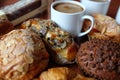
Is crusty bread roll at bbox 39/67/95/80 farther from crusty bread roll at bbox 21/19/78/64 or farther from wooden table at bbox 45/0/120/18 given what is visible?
wooden table at bbox 45/0/120/18

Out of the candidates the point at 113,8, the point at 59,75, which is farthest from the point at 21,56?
the point at 113,8

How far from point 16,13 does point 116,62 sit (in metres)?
0.36

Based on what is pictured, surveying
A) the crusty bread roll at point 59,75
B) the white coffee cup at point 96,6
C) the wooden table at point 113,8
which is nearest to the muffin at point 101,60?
the crusty bread roll at point 59,75

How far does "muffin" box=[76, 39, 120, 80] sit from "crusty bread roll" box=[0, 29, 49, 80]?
95 millimetres

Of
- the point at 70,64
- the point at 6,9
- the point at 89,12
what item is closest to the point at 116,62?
the point at 70,64

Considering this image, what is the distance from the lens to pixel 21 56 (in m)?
0.48

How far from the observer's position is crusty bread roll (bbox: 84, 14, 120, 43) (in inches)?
24.0

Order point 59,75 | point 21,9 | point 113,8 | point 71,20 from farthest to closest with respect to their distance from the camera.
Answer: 1. point 113,8
2. point 21,9
3. point 71,20
4. point 59,75

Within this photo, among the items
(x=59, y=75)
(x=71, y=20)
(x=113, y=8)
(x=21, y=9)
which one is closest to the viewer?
(x=59, y=75)

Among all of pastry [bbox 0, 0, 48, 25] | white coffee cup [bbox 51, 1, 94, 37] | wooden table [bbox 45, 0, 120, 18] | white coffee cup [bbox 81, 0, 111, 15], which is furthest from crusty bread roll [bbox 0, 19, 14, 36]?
wooden table [bbox 45, 0, 120, 18]

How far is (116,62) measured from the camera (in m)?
0.47

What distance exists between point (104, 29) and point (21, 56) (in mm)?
279

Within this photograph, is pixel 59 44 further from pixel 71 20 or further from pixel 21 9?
pixel 21 9

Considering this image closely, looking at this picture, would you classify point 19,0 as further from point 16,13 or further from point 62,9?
point 62,9
